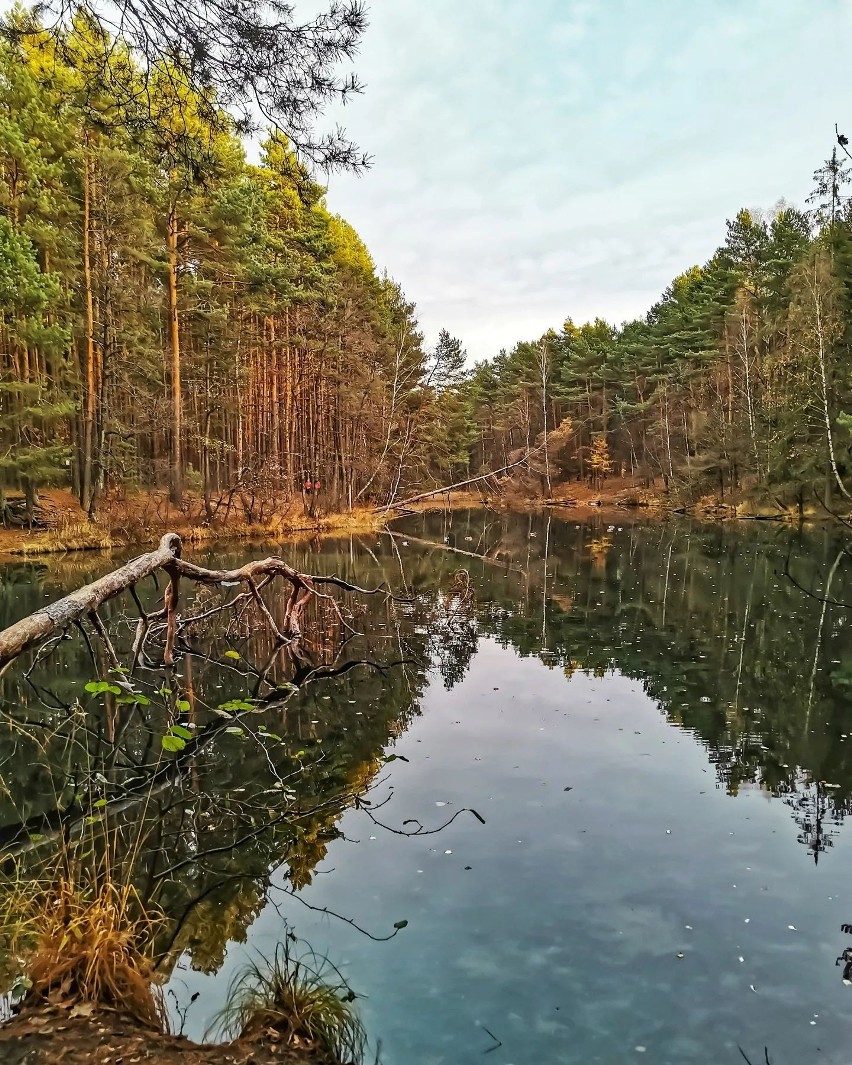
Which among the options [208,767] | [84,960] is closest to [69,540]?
[208,767]

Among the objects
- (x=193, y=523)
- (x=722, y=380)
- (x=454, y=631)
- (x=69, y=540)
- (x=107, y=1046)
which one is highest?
(x=722, y=380)

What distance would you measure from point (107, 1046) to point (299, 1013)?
82cm

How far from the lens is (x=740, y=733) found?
7.39m

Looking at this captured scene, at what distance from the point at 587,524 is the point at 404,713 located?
29953 mm

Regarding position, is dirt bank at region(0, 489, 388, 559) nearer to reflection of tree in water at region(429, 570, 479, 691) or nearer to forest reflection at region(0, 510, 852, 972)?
forest reflection at region(0, 510, 852, 972)

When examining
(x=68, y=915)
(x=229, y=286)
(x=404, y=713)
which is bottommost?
(x=404, y=713)

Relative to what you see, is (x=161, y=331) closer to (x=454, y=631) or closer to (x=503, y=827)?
(x=454, y=631)

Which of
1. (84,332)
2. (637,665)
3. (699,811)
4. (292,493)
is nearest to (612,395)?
(292,493)

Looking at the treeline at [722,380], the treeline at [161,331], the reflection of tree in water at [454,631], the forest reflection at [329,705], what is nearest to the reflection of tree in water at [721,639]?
the forest reflection at [329,705]

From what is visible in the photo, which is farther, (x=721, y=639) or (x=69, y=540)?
(x=69, y=540)

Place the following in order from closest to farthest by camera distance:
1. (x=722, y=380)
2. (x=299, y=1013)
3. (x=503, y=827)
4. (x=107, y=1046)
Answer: (x=107, y=1046)
(x=299, y=1013)
(x=503, y=827)
(x=722, y=380)

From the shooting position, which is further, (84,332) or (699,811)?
(84,332)

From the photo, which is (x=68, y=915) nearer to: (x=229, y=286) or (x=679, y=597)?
(x=679, y=597)

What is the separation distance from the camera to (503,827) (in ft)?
17.6
